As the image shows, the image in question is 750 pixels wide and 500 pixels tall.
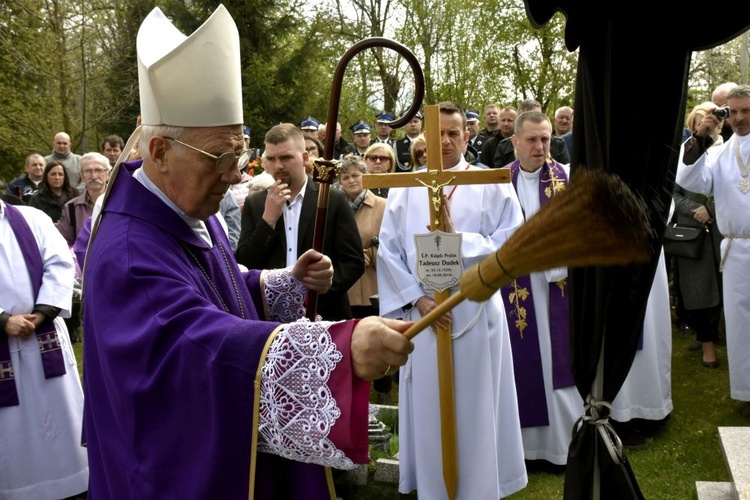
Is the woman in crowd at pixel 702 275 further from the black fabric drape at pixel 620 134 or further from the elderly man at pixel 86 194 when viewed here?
the elderly man at pixel 86 194

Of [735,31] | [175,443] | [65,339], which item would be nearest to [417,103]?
[735,31]

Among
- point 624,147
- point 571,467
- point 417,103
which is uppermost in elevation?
point 417,103

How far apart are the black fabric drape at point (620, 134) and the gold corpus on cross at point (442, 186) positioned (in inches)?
50.4

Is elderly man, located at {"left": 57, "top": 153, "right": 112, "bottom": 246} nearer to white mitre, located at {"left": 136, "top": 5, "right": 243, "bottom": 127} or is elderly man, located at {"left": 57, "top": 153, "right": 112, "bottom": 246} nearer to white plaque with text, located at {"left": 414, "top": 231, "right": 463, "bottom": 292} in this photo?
white plaque with text, located at {"left": 414, "top": 231, "right": 463, "bottom": 292}

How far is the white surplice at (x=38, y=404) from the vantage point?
5215mm

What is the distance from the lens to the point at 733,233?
663 centimetres

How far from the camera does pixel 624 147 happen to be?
3092 mm

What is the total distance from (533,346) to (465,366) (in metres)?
1.16

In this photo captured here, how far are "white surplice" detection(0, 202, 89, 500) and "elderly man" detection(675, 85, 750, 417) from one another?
16.0 ft

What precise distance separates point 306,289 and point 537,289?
3.01m

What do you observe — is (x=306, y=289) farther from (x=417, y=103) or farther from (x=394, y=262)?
(x=394, y=262)

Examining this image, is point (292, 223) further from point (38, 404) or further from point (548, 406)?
point (548, 406)

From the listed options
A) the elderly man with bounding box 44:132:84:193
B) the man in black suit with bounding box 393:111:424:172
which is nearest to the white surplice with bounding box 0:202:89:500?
the man in black suit with bounding box 393:111:424:172

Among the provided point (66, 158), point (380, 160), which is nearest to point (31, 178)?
point (66, 158)
